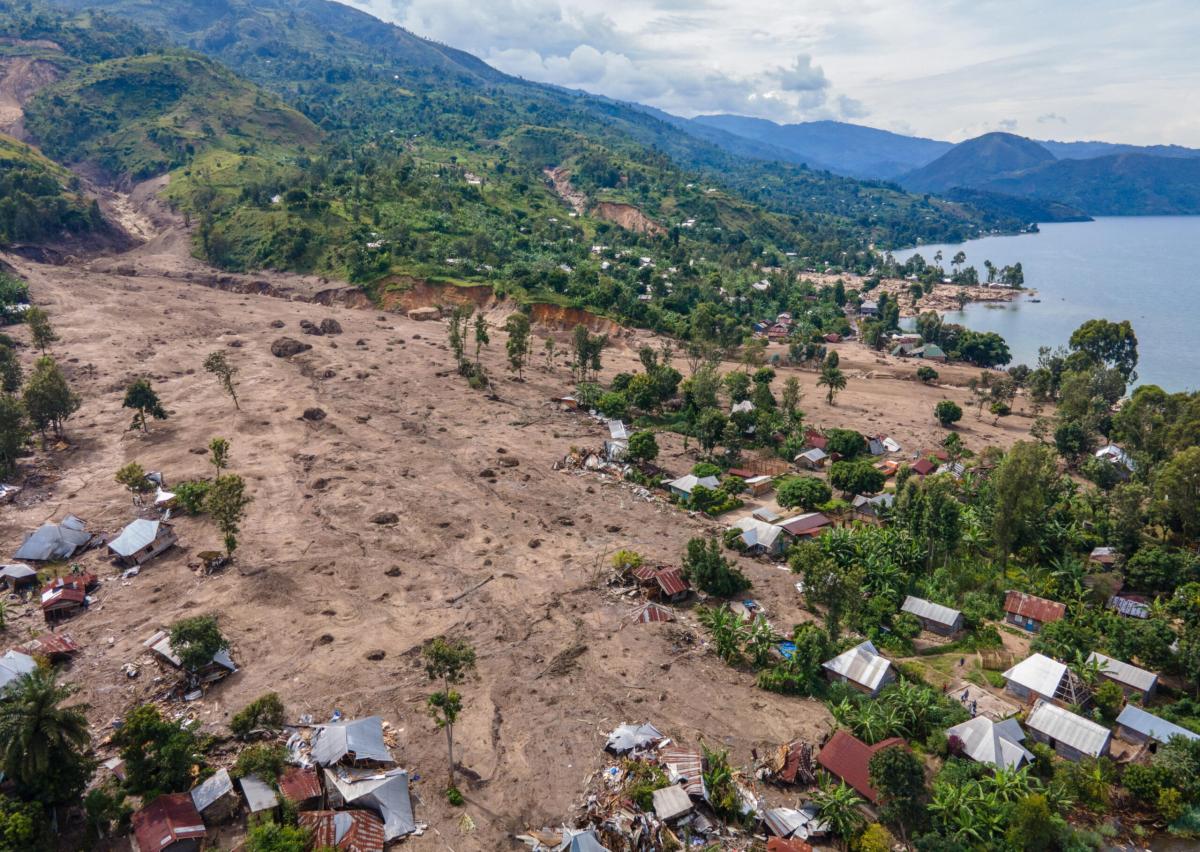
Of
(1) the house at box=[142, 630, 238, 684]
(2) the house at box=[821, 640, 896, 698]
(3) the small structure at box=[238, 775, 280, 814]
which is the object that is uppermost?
(2) the house at box=[821, 640, 896, 698]

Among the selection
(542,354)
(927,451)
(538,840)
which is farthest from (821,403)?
(538,840)

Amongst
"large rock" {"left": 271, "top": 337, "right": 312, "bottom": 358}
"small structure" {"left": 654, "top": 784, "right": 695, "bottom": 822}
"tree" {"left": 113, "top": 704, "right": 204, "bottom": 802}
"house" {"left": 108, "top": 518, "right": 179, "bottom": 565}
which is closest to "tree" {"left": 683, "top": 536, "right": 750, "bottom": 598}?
"small structure" {"left": 654, "top": 784, "right": 695, "bottom": 822}

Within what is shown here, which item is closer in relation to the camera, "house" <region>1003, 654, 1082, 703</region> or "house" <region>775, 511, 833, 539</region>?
"house" <region>1003, 654, 1082, 703</region>

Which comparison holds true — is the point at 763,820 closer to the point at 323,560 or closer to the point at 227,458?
the point at 323,560

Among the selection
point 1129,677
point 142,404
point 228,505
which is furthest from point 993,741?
point 142,404

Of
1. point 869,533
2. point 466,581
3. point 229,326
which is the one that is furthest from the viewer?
point 229,326

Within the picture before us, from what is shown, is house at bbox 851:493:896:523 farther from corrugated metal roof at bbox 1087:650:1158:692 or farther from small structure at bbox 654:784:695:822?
small structure at bbox 654:784:695:822
